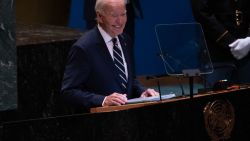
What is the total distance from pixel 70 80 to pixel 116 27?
1.39ft

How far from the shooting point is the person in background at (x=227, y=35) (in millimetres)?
4887

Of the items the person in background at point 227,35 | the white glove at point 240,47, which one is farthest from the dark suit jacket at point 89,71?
the white glove at point 240,47

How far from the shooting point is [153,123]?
335cm

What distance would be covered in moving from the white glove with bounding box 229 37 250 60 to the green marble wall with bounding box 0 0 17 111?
223 centimetres

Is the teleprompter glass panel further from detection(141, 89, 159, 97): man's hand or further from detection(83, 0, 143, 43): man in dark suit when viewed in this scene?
detection(83, 0, 143, 43): man in dark suit

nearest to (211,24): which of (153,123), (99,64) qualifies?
(99,64)

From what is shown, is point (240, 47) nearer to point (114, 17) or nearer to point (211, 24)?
point (211, 24)

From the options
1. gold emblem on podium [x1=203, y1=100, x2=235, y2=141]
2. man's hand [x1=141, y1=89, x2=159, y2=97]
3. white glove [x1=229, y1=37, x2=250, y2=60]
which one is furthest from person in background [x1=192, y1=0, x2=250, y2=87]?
gold emblem on podium [x1=203, y1=100, x2=235, y2=141]

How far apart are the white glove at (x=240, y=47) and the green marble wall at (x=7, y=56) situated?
2234 mm

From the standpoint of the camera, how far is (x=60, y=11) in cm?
825

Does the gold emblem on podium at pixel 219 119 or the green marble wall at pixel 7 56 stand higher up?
the green marble wall at pixel 7 56

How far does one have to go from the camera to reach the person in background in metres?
4.89

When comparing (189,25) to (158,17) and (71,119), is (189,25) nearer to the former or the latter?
(71,119)

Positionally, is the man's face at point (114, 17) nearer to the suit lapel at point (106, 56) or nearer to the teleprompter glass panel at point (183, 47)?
the suit lapel at point (106, 56)
